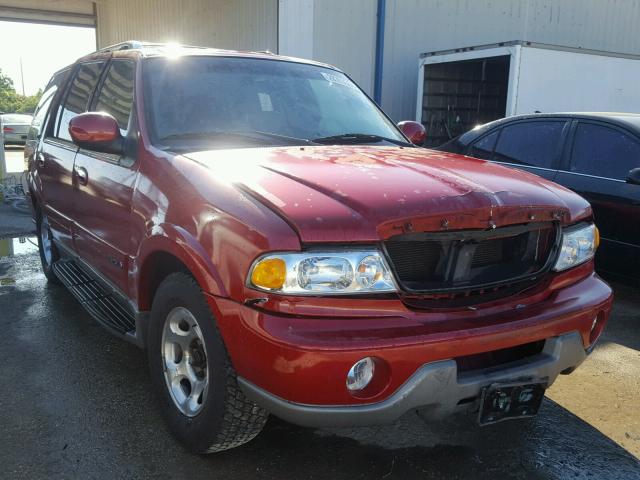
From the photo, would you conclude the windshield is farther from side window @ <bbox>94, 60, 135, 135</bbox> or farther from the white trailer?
the white trailer

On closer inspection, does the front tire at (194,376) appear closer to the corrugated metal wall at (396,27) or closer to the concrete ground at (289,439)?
the concrete ground at (289,439)

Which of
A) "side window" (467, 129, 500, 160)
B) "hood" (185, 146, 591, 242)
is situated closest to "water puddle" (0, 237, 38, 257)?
"hood" (185, 146, 591, 242)

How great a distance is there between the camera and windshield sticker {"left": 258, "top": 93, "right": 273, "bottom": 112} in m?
3.32

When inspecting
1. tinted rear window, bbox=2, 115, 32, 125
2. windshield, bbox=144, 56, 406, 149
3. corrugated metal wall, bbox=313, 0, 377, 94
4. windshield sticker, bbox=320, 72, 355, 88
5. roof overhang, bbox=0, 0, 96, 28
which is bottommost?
tinted rear window, bbox=2, 115, 32, 125

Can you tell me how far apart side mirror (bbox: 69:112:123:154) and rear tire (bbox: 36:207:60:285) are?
2131 mm

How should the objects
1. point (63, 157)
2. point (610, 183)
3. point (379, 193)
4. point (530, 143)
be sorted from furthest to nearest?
point (530, 143) < point (610, 183) < point (63, 157) < point (379, 193)

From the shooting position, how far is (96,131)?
2.94 meters

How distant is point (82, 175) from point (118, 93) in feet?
1.90

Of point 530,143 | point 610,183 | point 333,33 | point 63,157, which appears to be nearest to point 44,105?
point 63,157

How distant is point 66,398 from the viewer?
315 centimetres

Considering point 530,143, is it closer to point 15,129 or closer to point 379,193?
point 379,193

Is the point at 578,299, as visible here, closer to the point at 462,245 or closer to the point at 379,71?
the point at 462,245

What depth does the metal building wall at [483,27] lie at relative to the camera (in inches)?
491

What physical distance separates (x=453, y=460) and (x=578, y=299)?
35.8 inches
